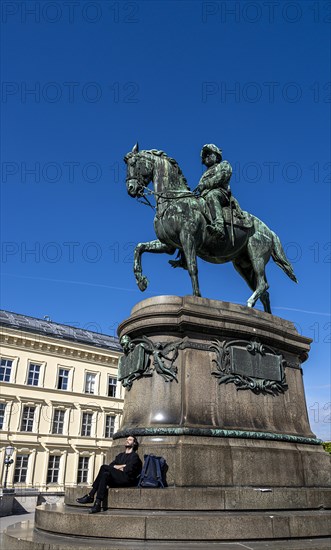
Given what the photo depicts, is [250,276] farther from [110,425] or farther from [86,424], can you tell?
[110,425]

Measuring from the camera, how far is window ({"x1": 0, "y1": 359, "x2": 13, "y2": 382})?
4047cm

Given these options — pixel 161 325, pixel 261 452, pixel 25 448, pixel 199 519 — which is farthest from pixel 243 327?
pixel 25 448

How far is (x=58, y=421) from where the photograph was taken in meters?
42.2

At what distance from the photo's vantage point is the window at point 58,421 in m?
41.7

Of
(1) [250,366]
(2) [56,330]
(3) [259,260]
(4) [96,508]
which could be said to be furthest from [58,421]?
(4) [96,508]

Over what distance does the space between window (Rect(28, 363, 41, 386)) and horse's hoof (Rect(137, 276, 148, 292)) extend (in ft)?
114

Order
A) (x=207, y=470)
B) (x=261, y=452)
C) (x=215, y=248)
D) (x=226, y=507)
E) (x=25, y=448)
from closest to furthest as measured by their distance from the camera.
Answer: (x=226, y=507) < (x=207, y=470) < (x=261, y=452) < (x=215, y=248) < (x=25, y=448)

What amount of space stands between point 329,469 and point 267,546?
323cm

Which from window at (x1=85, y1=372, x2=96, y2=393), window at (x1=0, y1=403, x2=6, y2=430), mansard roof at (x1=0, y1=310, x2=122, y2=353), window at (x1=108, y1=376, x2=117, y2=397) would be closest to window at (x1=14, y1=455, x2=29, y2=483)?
window at (x1=0, y1=403, x2=6, y2=430)

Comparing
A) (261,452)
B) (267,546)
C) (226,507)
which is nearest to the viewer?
(267,546)

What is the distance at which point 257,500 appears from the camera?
22.3 feet

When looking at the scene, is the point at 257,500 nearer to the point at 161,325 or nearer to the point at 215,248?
the point at 161,325

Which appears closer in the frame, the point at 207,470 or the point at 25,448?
the point at 207,470

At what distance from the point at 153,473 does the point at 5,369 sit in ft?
121
